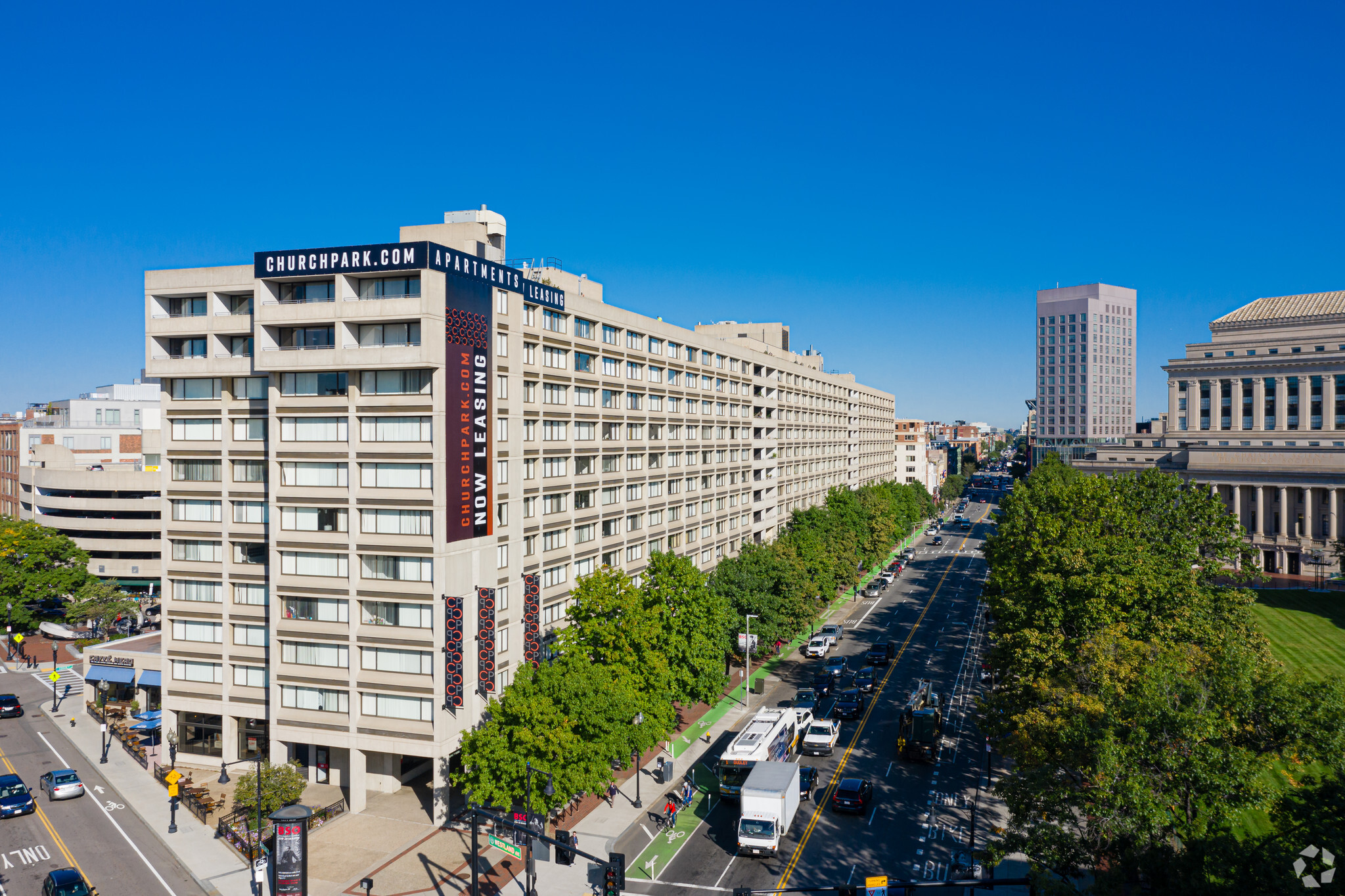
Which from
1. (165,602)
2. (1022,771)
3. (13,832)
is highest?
(165,602)

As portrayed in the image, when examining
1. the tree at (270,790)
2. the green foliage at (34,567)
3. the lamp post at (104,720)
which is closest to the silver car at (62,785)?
the lamp post at (104,720)

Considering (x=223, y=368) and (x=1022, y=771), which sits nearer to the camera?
(x=1022, y=771)

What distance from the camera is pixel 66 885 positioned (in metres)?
37.9

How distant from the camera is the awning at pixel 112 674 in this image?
213 feet

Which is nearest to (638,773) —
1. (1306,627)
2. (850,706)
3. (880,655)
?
(850,706)

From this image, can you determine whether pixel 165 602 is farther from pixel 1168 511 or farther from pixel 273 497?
pixel 1168 511

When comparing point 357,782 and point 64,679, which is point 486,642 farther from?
point 64,679

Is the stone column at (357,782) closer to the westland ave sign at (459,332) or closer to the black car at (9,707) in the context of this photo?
the westland ave sign at (459,332)

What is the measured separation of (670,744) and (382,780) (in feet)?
61.2

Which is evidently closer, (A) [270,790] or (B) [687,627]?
(A) [270,790]

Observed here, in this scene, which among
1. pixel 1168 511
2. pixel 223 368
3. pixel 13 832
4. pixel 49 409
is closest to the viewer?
pixel 13 832

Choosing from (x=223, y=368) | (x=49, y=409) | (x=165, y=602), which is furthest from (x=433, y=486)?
(x=49, y=409)

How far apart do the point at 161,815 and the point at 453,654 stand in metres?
20.4

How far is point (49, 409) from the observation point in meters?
165
